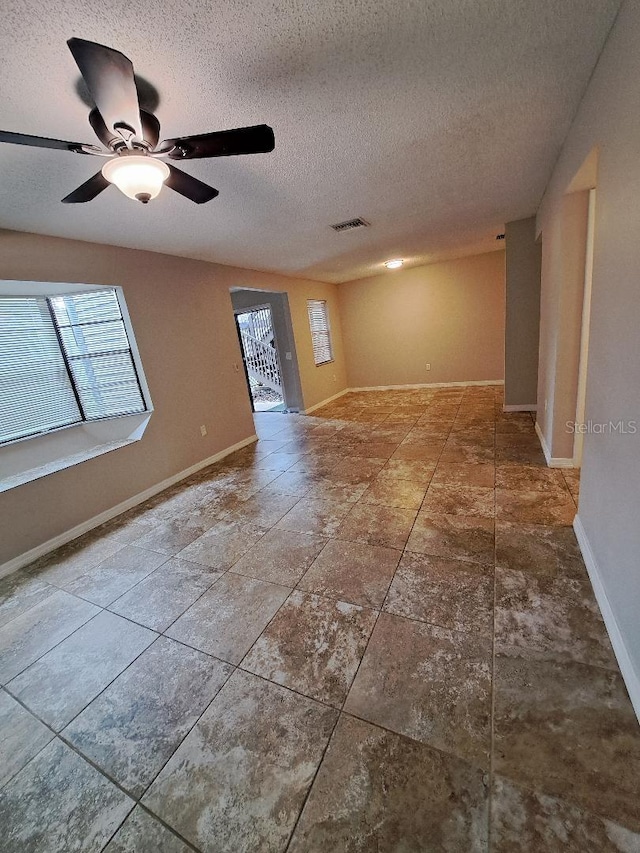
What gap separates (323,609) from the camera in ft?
5.80

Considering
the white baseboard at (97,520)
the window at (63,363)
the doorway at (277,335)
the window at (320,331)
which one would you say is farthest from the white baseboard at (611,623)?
the window at (320,331)

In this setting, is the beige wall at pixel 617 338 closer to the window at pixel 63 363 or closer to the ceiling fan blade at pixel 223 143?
the ceiling fan blade at pixel 223 143

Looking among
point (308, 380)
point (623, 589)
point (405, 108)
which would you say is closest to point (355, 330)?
point (308, 380)

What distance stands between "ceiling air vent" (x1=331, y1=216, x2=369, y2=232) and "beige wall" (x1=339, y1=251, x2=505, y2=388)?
3.38 metres

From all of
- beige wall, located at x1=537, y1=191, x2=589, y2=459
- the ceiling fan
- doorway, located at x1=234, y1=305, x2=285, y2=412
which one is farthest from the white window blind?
beige wall, located at x1=537, y1=191, x2=589, y2=459

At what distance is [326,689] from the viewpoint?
1.36 meters

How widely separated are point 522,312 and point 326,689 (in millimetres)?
4787

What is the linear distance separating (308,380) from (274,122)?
4.72 metres

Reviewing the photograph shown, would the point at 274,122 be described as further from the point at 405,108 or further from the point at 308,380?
the point at 308,380

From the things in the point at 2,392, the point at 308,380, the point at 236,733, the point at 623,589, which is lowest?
the point at 236,733

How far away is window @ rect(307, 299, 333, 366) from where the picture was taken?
6699 millimetres

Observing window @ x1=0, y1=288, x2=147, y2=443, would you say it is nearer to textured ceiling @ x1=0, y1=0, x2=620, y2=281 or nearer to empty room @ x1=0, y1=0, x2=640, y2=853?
empty room @ x1=0, y1=0, x2=640, y2=853

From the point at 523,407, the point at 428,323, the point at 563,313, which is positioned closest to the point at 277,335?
the point at 428,323

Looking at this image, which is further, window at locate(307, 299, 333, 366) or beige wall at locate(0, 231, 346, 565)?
window at locate(307, 299, 333, 366)
